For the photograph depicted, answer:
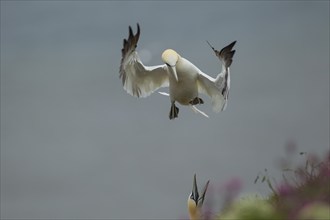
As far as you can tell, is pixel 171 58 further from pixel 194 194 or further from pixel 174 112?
pixel 194 194

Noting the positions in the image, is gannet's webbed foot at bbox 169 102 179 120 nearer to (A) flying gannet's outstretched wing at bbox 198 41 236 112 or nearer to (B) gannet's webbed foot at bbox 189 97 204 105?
(B) gannet's webbed foot at bbox 189 97 204 105

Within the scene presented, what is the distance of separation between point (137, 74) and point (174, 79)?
3.09 feet

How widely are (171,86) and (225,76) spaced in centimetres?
93

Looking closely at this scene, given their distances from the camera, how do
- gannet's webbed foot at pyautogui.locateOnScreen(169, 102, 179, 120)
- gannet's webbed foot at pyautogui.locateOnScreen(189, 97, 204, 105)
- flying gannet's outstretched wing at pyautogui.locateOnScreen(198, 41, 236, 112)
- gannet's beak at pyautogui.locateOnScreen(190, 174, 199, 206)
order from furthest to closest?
1. gannet's webbed foot at pyautogui.locateOnScreen(169, 102, 179, 120)
2. gannet's webbed foot at pyautogui.locateOnScreen(189, 97, 204, 105)
3. gannet's beak at pyautogui.locateOnScreen(190, 174, 199, 206)
4. flying gannet's outstretched wing at pyautogui.locateOnScreen(198, 41, 236, 112)

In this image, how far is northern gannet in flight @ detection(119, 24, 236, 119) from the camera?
822 cm

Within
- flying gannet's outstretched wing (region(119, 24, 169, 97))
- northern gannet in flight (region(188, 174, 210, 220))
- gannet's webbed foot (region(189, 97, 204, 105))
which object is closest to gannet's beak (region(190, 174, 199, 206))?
northern gannet in flight (region(188, 174, 210, 220))

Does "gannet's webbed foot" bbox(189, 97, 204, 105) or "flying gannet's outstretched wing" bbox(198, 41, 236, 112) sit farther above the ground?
"flying gannet's outstretched wing" bbox(198, 41, 236, 112)

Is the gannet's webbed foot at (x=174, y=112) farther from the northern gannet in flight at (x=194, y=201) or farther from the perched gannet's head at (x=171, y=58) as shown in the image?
the northern gannet in flight at (x=194, y=201)

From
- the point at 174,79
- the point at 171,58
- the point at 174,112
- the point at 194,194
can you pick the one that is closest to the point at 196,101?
the point at 174,112

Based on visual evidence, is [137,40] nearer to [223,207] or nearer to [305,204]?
[223,207]

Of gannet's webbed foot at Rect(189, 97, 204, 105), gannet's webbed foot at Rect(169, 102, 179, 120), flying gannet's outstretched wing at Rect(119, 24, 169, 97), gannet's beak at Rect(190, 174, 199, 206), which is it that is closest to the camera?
gannet's beak at Rect(190, 174, 199, 206)

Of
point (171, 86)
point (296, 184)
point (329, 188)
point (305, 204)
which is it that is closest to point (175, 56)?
point (171, 86)

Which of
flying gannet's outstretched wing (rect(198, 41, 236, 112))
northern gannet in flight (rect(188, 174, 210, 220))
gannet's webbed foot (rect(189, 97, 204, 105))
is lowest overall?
northern gannet in flight (rect(188, 174, 210, 220))

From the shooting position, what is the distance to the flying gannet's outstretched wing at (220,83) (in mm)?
7541
